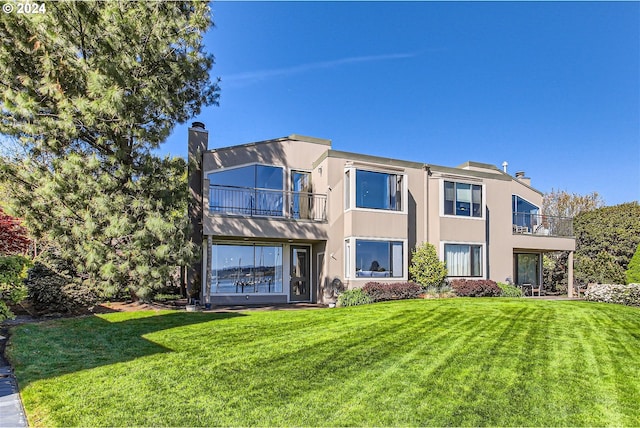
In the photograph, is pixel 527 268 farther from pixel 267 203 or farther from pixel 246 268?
pixel 246 268

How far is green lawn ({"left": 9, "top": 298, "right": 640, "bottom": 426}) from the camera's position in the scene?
4.24 m

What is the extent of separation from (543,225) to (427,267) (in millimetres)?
9881

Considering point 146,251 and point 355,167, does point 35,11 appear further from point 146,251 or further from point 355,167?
point 355,167

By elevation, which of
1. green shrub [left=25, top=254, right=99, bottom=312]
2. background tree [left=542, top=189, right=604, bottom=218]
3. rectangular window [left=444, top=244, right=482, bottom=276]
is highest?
background tree [left=542, top=189, right=604, bottom=218]

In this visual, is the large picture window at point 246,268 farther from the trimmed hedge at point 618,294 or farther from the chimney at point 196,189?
the trimmed hedge at point 618,294

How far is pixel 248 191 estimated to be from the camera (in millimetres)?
15477

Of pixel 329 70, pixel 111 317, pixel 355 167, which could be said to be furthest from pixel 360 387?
pixel 329 70

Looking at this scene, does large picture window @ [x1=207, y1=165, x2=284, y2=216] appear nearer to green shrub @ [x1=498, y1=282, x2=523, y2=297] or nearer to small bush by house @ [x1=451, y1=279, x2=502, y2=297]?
small bush by house @ [x1=451, y1=279, x2=502, y2=297]

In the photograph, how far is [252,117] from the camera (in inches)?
795

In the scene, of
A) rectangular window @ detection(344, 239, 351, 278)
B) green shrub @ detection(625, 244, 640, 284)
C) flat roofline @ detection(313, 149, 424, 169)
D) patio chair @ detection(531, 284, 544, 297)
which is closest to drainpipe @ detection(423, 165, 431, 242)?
flat roofline @ detection(313, 149, 424, 169)

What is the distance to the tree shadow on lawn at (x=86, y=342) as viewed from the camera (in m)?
6.01

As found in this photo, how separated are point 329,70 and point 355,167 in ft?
22.2

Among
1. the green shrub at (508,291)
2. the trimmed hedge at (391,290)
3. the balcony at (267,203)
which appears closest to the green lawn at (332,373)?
the trimmed hedge at (391,290)

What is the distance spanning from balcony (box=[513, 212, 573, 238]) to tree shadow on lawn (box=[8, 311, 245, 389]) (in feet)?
55.6
